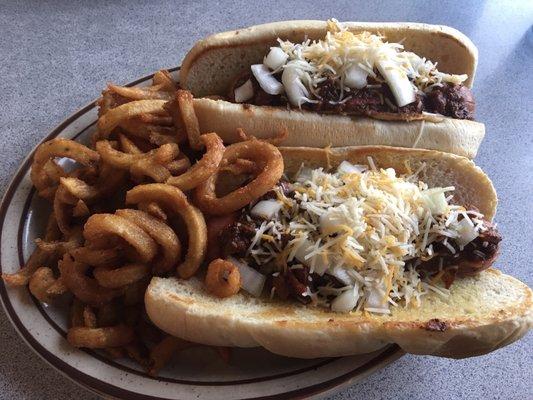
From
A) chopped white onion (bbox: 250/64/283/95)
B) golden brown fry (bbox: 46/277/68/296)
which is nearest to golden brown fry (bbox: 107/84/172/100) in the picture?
chopped white onion (bbox: 250/64/283/95)

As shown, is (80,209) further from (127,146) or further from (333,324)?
(333,324)

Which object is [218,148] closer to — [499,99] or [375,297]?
[375,297]

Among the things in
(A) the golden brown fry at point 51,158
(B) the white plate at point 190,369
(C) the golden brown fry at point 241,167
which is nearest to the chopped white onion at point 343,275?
(B) the white plate at point 190,369

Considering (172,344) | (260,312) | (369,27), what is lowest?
(172,344)

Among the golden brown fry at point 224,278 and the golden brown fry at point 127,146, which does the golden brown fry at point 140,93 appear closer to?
the golden brown fry at point 127,146

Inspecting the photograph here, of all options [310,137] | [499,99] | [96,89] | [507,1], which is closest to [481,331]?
[310,137]

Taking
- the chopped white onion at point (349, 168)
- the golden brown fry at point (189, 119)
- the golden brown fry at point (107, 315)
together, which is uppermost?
the chopped white onion at point (349, 168)
